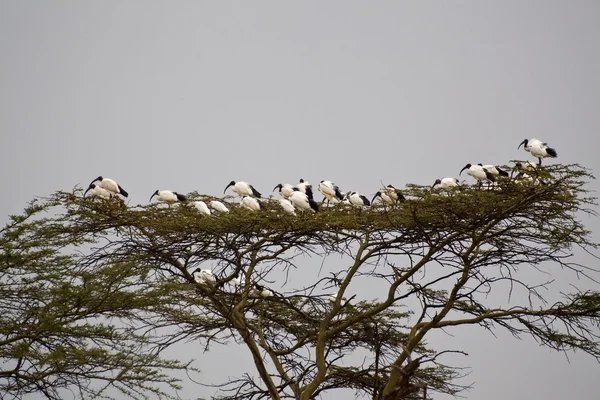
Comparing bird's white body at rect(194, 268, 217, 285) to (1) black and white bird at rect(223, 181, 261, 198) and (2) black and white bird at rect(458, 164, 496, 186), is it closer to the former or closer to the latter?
(1) black and white bird at rect(223, 181, 261, 198)

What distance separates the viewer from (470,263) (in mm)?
12297

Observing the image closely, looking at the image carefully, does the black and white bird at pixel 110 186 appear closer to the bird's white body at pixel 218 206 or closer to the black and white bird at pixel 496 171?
the bird's white body at pixel 218 206

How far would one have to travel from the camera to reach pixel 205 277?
1325cm

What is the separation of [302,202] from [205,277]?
7.01ft

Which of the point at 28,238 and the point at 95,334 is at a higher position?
the point at 28,238

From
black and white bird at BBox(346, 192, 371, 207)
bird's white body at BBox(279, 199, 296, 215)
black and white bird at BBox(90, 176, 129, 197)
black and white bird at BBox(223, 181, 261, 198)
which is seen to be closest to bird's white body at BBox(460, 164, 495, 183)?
black and white bird at BBox(346, 192, 371, 207)

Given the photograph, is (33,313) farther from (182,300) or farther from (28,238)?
(182,300)

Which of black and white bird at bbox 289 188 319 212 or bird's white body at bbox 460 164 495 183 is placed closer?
black and white bird at bbox 289 188 319 212

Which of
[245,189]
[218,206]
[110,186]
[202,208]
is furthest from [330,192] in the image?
[110,186]

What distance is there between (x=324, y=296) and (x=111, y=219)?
131 inches

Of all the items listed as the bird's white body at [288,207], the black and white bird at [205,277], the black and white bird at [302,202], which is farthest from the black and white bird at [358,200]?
the black and white bird at [205,277]

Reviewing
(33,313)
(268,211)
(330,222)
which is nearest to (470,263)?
(330,222)

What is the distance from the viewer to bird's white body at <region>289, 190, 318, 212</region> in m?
12.0

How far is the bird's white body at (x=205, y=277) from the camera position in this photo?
43.1ft
